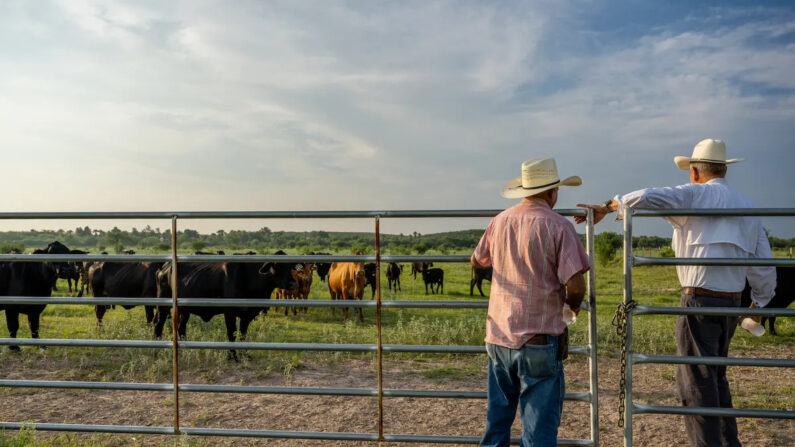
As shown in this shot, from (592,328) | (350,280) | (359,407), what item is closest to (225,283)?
(359,407)

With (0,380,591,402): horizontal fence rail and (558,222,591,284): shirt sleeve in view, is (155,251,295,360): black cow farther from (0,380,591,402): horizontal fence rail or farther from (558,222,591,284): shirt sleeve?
(558,222,591,284): shirt sleeve

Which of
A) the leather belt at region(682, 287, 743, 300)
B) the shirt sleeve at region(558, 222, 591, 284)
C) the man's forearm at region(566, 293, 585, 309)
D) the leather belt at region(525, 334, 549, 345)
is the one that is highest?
the shirt sleeve at region(558, 222, 591, 284)

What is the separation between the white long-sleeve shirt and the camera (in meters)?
3.78

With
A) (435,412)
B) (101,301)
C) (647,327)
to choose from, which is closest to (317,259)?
(101,301)

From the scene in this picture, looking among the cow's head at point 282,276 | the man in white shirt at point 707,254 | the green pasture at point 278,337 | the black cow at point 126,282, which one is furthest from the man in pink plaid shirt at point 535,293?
the black cow at point 126,282

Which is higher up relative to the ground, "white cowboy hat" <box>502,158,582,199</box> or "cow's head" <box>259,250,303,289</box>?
"white cowboy hat" <box>502,158,582,199</box>

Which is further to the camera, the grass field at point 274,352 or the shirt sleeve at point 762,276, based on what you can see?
the grass field at point 274,352

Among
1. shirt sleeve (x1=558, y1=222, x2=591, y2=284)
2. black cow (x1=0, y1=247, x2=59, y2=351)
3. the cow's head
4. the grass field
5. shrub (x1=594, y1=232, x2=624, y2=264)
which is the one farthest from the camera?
shrub (x1=594, y1=232, x2=624, y2=264)

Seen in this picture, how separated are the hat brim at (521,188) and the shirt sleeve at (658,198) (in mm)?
628

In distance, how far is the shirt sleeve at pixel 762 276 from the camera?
12.8ft

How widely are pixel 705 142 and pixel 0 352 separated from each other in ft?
35.2

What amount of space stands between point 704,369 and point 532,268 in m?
1.79


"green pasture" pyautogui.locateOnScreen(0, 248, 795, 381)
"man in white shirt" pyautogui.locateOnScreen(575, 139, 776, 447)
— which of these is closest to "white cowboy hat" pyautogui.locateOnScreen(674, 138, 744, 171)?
"man in white shirt" pyautogui.locateOnScreen(575, 139, 776, 447)

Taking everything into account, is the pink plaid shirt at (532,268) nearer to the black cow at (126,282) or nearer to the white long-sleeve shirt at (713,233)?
the white long-sleeve shirt at (713,233)
